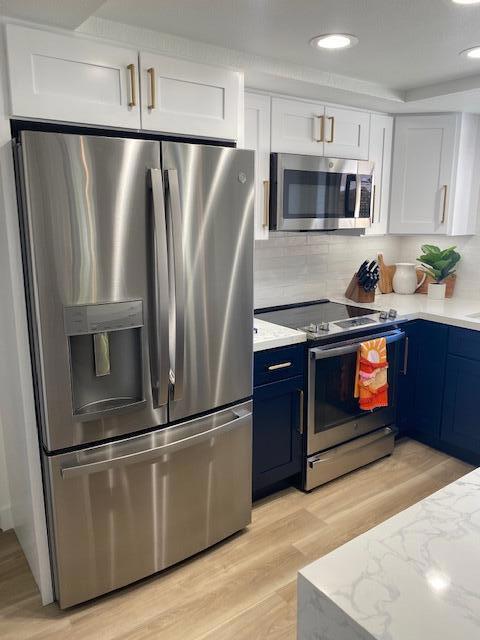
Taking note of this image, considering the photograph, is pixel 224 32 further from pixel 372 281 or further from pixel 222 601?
pixel 222 601

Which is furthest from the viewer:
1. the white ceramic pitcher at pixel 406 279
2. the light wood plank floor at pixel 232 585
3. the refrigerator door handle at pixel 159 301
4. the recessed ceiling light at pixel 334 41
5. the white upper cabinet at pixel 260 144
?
the white ceramic pitcher at pixel 406 279

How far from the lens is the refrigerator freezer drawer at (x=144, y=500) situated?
6.14 feet

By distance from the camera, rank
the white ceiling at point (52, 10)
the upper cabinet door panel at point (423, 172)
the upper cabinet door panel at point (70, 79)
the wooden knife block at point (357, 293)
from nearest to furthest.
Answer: the white ceiling at point (52, 10) → the upper cabinet door panel at point (70, 79) → the upper cabinet door panel at point (423, 172) → the wooden knife block at point (357, 293)

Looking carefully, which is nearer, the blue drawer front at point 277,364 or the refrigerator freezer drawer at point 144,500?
the refrigerator freezer drawer at point 144,500

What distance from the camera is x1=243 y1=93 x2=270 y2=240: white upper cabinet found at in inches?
99.4

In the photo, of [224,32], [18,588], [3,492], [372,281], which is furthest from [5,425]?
[372,281]

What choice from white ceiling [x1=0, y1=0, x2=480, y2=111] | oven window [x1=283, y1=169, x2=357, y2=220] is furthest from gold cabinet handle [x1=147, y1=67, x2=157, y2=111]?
oven window [x1=283, y1=169, x2=357, y2=220]

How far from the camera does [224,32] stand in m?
1.96

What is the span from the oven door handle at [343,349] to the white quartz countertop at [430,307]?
17 cm

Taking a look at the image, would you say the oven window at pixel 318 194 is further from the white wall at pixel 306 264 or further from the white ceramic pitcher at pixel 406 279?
the white ceramic pitcher at pixel 406 279

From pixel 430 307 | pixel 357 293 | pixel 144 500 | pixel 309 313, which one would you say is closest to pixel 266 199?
pixel 309 313

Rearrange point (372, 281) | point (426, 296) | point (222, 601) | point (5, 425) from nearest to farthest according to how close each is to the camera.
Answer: point (222, 601) < point (5, 425) < point (372, 281) < point (426, 296)

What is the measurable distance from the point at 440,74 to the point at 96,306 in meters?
2.13

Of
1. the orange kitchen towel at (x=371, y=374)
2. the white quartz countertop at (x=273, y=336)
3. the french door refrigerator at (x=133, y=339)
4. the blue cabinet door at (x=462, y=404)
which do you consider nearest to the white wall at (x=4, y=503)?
the french door refrigerator at (x=133, y=339)
